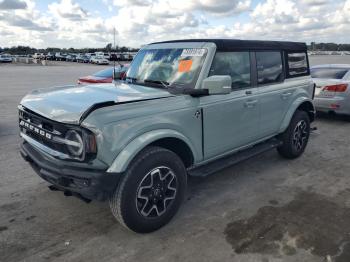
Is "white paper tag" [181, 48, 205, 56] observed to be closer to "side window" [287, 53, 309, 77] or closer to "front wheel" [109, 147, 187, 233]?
"front wheel" [109, 147, 187, 233]

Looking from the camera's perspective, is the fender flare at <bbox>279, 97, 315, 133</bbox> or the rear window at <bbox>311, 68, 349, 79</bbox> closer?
the fender flare at <bbox>279, 97, 315, 133</bbox>

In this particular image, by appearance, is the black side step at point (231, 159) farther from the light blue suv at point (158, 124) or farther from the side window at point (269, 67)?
the side window at point (269, 67)

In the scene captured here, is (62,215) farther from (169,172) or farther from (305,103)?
(305,103)

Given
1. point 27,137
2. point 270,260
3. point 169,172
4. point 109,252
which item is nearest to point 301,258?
point 270,260

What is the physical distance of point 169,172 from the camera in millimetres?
3619

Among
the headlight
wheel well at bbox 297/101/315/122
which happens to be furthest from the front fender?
wheel well at bbox 297/101/315/122

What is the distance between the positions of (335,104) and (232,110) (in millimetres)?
5290

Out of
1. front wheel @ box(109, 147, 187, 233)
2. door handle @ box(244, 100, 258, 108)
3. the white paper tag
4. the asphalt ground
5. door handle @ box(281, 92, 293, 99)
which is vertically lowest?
the asphalt ground

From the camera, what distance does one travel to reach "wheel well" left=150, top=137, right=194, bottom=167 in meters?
3.70

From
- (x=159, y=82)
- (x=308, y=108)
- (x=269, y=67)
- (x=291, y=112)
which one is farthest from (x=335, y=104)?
(x=159, y=82)

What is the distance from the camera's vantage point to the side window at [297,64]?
5672mm

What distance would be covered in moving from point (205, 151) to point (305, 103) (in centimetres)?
281

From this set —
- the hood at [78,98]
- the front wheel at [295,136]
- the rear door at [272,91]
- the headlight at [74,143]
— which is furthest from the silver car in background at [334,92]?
the headlight at [74,143]

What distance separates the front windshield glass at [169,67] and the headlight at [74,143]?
144cm
